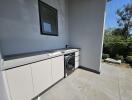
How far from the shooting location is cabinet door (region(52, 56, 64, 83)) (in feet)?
6.00

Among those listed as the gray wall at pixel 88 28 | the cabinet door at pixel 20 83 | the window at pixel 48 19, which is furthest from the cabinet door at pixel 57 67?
the gray wall at pixel 88 28

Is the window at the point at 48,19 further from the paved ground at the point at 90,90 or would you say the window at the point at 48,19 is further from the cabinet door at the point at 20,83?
the paved ground at the point at 90,90

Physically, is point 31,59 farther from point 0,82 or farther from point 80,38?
point 80,38

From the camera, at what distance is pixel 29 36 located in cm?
184

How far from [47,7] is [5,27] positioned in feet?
4.38

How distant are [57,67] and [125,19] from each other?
8.87 metres

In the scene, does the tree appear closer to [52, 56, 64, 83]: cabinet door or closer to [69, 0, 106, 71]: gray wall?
[69, 0, 106, 71]: gray wall

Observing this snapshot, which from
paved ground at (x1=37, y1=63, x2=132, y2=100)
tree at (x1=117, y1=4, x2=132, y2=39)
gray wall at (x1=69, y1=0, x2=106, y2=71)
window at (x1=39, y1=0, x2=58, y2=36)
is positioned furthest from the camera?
tree at (x1=117, y1=4, x2=132, y2=39)

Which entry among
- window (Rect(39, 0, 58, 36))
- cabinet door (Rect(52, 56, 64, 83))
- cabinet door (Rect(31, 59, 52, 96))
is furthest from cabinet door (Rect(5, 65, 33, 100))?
window (Rect(39, 0, 58, 36))

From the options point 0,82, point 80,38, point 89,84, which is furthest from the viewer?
point 80,38

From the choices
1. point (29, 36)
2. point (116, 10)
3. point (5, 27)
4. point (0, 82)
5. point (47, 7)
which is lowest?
point (0, 82)

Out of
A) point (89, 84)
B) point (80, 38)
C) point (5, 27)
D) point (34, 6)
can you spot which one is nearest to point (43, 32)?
point (34, 6)

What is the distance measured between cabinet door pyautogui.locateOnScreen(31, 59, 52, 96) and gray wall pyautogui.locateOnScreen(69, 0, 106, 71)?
1816 mm

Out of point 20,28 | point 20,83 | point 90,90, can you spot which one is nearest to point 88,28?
point 90,90
